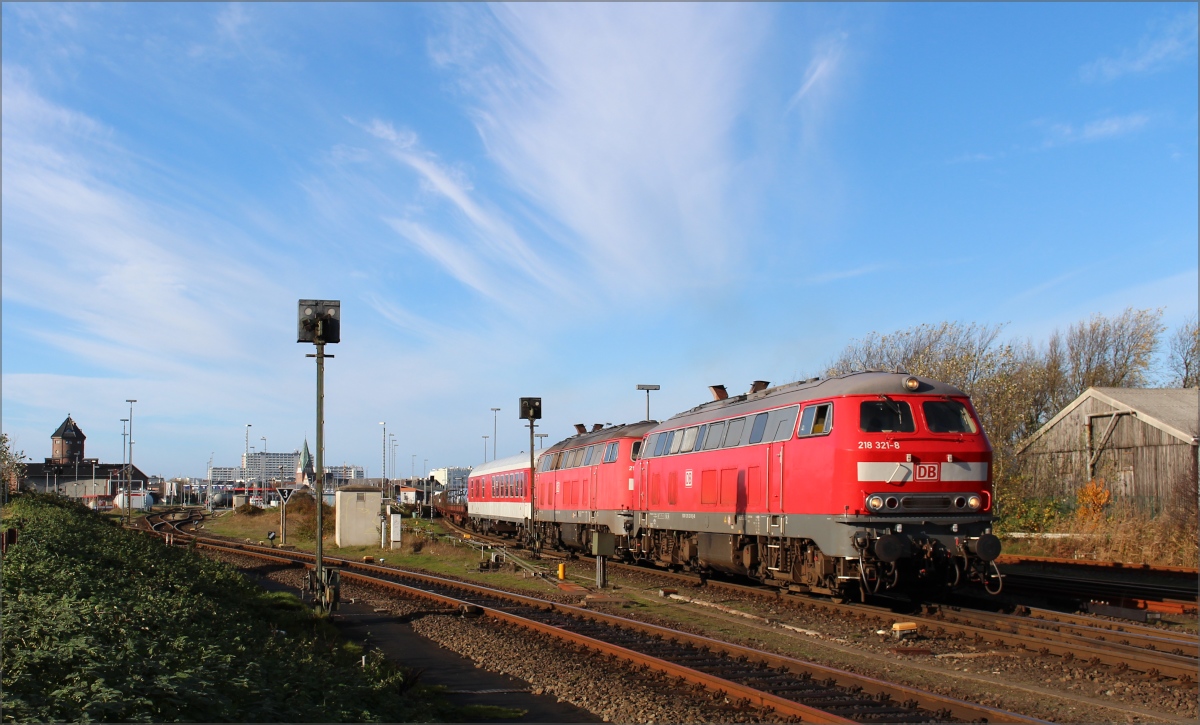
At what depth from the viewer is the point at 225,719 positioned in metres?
6.79

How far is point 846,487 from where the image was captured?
48.9ft

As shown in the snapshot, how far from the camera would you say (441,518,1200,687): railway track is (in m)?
11.1

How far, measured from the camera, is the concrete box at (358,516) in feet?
114

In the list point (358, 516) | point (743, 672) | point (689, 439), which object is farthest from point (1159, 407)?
point (743, 672)

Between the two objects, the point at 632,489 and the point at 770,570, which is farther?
the point at 632,489

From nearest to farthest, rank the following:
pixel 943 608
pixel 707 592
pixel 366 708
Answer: pixel 366 708, pixel 943 608, pixel 707 592

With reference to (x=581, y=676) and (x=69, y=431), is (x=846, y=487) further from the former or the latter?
(x=69, y=431)

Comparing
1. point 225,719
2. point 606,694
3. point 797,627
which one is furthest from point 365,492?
point 225,719

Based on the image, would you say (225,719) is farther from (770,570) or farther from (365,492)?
Answer: (365,492)

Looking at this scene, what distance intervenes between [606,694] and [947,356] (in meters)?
Answer: 39.0

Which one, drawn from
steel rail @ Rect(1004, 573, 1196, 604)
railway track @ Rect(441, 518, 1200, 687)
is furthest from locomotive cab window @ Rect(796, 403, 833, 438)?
steel rail @ Rect(1004, 573, 1196, 604)

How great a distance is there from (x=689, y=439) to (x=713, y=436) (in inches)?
66.3

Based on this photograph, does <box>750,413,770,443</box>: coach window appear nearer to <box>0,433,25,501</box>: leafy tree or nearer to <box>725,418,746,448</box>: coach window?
<box>725,418,746,448</box>: coach window

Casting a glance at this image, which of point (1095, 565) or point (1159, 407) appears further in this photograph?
point (1159, 407)
